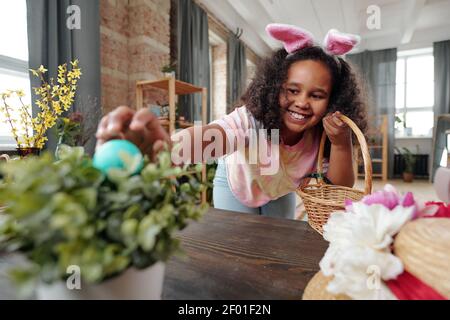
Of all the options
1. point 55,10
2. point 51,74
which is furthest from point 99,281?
point 55,10

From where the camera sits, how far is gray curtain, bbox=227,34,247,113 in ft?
14.7

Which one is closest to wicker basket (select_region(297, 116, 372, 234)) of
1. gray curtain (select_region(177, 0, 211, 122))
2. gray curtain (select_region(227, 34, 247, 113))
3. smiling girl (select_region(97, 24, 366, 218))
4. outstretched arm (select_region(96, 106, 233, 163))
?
smiling girl (select_region(97, 24, 366, 218))

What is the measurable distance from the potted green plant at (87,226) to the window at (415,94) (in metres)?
6.49

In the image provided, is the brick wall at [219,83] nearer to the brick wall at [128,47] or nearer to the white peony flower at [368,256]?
the brick wall at [128,47]

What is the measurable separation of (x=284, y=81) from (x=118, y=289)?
35.7 inches

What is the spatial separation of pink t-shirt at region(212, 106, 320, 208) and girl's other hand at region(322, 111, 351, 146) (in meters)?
0.19

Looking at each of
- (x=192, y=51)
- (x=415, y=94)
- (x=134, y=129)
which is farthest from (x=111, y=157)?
(x=415, y=94)

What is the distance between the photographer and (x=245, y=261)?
1.70 ft

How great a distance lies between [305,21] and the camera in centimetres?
414

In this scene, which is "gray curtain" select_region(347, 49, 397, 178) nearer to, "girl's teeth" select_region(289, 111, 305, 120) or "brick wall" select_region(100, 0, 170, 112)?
"brick wall" select_region(100, 0, 170, 112)

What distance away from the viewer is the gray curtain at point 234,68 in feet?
14.7

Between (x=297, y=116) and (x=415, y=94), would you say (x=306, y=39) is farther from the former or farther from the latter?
(x=415, y=94)

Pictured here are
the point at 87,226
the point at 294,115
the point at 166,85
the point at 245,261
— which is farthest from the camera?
the point at 166,85

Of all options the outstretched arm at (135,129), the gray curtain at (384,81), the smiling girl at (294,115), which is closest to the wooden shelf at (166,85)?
the smiling girl at (294,115)
